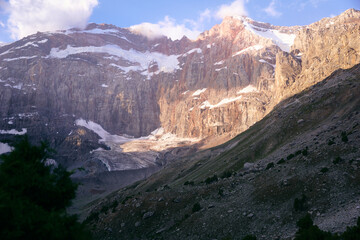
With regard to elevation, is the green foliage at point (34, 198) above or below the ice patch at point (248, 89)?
below

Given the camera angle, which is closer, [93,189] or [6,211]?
[6,211]

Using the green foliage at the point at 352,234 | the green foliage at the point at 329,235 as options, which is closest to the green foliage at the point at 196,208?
the green foliage at the point at 329,235

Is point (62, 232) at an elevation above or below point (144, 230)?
above

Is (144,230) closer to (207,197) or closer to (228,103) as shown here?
(207,197)

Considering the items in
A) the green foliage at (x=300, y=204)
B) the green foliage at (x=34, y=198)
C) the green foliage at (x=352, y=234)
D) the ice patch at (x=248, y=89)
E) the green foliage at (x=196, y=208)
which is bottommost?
the green foliage at (x=300, y=204)

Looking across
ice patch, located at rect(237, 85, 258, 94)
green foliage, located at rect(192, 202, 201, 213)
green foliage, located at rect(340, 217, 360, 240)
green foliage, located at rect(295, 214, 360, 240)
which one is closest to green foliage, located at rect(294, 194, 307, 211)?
green foliage, located at rect(295, 214, 360, 240)

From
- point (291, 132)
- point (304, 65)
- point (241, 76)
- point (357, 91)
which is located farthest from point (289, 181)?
point (241, 76)

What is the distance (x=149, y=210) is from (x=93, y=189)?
96.1m

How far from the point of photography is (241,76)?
196 m

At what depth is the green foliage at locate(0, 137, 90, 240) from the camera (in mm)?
10086

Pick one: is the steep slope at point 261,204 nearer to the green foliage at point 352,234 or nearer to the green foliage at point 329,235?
the green foliage at point 329,235

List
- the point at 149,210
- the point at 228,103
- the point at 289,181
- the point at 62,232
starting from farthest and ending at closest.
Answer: the point at 228,103, the point at 149,210, the point at 289,181, the point at 62,232

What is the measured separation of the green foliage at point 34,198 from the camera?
10086 millimetres

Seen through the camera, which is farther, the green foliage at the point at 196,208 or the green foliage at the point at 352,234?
the green foliage at the point at 196,208
